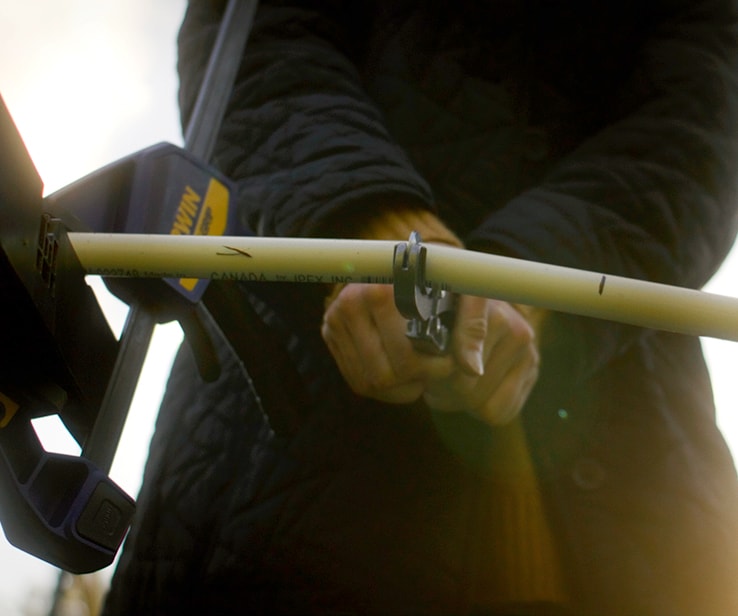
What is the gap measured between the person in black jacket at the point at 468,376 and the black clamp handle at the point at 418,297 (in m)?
0.06

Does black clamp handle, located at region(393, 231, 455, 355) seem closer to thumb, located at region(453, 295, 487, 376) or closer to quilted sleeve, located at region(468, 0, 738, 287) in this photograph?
thumb, located at region(453, 295, 487, 376)

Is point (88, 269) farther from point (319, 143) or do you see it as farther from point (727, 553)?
point (727, 553)

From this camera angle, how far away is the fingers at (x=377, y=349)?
2.81ft

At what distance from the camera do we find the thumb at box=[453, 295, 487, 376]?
816 millimetres

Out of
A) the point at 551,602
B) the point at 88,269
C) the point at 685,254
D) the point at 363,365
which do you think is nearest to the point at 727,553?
the point at 551,602

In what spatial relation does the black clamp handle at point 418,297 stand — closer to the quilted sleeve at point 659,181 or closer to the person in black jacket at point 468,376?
the person in black jacket at point 468,376

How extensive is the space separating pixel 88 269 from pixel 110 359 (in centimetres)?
11

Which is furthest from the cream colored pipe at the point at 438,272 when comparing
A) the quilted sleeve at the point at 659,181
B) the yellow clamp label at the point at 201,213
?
the quilted sleeve at the point at 659,181

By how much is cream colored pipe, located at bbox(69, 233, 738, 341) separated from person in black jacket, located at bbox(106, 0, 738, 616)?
0.68 feet

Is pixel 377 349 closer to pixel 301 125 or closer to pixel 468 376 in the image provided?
pixel 468 376

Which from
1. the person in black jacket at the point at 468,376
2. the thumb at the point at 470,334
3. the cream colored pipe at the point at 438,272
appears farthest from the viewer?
the person in black jacket at the point at 468,376

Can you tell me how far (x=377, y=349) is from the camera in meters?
0.88

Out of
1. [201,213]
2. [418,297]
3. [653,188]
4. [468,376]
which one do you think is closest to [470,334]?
[468,376]

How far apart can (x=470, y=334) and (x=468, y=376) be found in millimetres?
54
